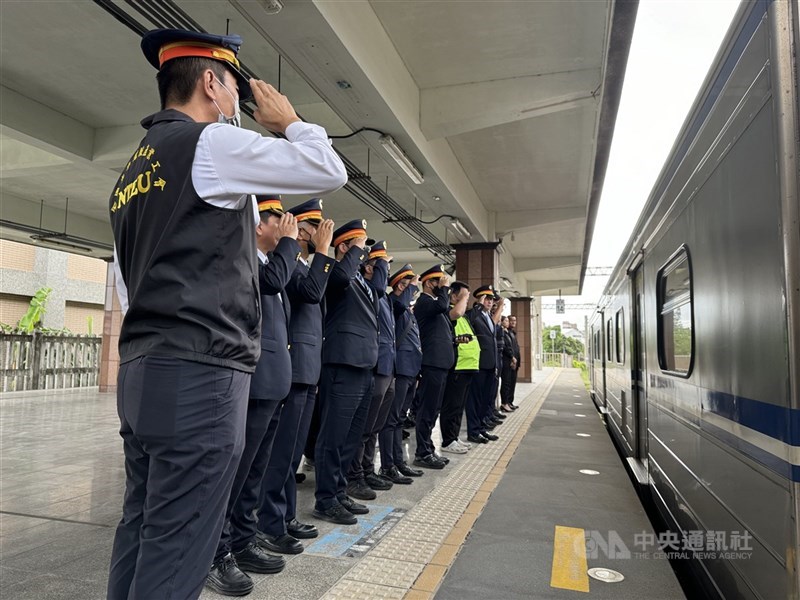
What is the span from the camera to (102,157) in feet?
28.8

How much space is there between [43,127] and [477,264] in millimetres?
8865

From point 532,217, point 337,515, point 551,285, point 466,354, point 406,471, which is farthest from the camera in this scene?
point 551,285

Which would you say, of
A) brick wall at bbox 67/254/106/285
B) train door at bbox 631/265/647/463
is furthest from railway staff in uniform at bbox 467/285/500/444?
brick wall at bbox 67/254/106/285

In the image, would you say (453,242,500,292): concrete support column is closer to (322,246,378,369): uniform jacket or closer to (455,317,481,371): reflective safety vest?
(455,317,481,371): reflective safety vest

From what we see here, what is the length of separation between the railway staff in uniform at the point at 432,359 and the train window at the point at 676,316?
7.90 feet

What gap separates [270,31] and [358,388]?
3.18 meters

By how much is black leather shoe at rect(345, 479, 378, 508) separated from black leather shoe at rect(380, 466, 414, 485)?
41cm

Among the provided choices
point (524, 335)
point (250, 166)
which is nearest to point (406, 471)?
point (250, 166)

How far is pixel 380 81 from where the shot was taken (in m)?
6.01

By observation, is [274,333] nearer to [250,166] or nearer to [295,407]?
[295,407]

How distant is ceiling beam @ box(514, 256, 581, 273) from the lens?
20938 mm

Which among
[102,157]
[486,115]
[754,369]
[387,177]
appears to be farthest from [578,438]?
[102,157]

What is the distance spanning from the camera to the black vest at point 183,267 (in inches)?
56.8

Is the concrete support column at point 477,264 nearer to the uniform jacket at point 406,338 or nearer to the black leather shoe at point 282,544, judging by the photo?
the uniform jacket at point 406,338
